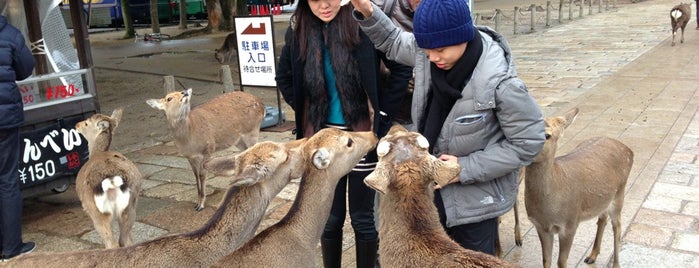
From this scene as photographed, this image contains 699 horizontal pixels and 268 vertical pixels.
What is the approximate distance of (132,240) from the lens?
5.21 metres

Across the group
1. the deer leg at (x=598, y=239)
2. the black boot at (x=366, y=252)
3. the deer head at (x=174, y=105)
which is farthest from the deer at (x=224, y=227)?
the deer head at (x=174, y=105)

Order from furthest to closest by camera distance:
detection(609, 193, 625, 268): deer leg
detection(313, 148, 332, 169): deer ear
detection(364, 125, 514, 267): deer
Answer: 1. detection(609, 193, 625, 268): deer leg
2. detection(313, 148, 332, 169): deer ear
3. detection(364, 125, 514, 267): deer

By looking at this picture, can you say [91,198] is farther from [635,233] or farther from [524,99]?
[635,233]

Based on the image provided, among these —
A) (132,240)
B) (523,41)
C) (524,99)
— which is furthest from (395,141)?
(523,41)

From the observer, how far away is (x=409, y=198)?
2676mm

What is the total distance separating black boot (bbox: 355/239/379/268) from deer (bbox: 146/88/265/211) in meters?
2.42

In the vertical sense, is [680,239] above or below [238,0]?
below

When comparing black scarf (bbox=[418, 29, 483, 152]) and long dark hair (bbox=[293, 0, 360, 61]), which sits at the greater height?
long dark hair (bbox=[293, 0, 360, 61])

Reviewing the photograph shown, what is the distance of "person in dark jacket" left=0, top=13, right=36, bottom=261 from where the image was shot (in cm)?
460

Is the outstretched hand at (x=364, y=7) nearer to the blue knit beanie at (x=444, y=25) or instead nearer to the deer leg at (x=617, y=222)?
the blue knit beanie at (x=444, y=25)

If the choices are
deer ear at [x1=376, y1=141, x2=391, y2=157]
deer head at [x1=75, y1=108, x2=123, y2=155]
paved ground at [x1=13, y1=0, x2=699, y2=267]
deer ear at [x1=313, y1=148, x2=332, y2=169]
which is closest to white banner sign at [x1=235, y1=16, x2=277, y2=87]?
paved ground at [x1=13, y1=0, x2=699, y2=267]

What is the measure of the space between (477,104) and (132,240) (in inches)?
143

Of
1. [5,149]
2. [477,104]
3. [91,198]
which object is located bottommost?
[91,198]

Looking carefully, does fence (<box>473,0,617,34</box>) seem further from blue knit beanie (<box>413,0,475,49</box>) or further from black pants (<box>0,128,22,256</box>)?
blue knit beanie (<box>413,0,475,49</box>)
